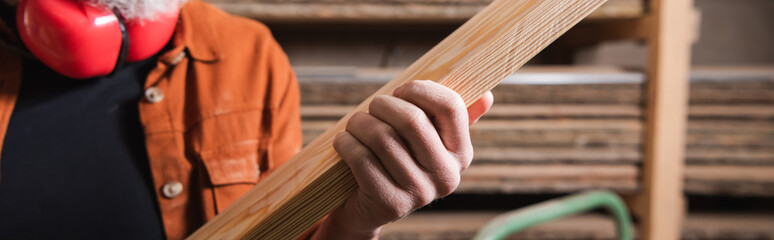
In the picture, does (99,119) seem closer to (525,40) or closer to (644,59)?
(525,40)

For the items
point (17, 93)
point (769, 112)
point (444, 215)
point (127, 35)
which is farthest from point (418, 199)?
point (769, 112)

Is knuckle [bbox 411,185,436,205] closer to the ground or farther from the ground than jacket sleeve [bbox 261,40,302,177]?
farther from the ground

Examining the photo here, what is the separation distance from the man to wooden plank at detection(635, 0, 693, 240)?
3.08ft

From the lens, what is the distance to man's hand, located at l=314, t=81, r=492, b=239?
13.8 inches

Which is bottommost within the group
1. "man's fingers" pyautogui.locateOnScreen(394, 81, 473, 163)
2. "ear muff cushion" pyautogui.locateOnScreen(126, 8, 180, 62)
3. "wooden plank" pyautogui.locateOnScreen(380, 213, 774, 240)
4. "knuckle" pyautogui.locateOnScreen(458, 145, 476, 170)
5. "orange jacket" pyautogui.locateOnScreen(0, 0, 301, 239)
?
"wooden plank" pyautogui.locateOnScreen(380, 213, 774, 240)

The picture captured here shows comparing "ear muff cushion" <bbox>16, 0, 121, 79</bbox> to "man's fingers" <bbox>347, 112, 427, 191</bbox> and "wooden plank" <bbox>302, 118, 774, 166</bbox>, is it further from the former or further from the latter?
"wooden plank" <bbox>302, 118, 774, 166</bbox>

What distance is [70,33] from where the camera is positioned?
0.55 m

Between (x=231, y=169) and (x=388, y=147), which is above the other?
(x=388, y=147)

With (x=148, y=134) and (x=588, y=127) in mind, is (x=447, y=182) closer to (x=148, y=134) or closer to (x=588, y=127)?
(x=148, y=134)

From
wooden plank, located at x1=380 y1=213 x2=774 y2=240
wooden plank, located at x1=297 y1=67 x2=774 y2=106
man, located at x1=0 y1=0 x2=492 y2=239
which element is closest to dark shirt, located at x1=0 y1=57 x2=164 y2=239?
man, located at x1=0 y1=0 x2=492 y2=239

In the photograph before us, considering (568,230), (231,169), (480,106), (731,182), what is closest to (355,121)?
(480,106)

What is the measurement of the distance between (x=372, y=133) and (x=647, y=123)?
110 centimetres

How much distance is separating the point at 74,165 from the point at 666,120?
51.4 inches

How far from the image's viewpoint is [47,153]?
2.09 feet
